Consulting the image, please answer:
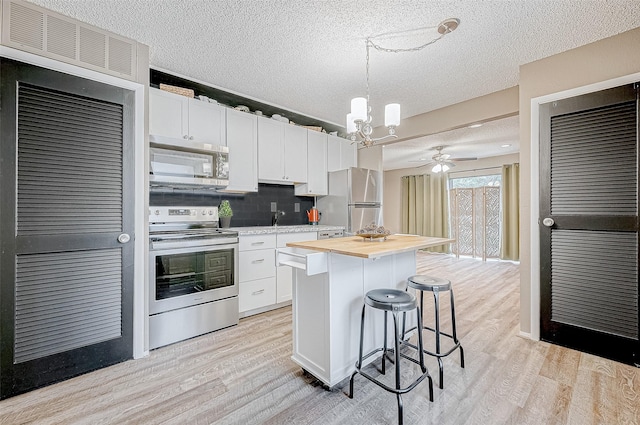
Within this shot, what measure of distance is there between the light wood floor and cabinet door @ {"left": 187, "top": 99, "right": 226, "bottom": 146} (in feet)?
6.57

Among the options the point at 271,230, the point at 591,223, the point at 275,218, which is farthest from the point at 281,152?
the point at 591,223

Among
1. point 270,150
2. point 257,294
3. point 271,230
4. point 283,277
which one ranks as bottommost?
point 257,294

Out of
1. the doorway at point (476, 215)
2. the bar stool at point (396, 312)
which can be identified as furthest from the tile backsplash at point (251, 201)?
the doorway at point (476, 215)

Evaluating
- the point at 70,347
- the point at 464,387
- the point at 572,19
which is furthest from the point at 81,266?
the point at 572,19

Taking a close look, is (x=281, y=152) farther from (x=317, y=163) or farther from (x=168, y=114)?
(x=168, y=114)

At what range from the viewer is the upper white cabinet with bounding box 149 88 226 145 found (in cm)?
258

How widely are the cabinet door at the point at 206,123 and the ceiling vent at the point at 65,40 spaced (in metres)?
0.68

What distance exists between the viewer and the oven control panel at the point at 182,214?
2684 mm

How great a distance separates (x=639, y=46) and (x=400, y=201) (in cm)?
614

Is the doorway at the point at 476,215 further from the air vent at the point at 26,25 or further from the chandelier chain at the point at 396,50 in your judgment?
the air vent at the point at 26,25

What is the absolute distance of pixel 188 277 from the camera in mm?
2518

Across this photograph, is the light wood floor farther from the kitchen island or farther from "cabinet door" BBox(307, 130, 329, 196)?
"cabinet door" BBox(307, 130, 329, 196)

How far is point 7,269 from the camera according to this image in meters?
1.70

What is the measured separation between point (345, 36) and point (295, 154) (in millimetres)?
1802
